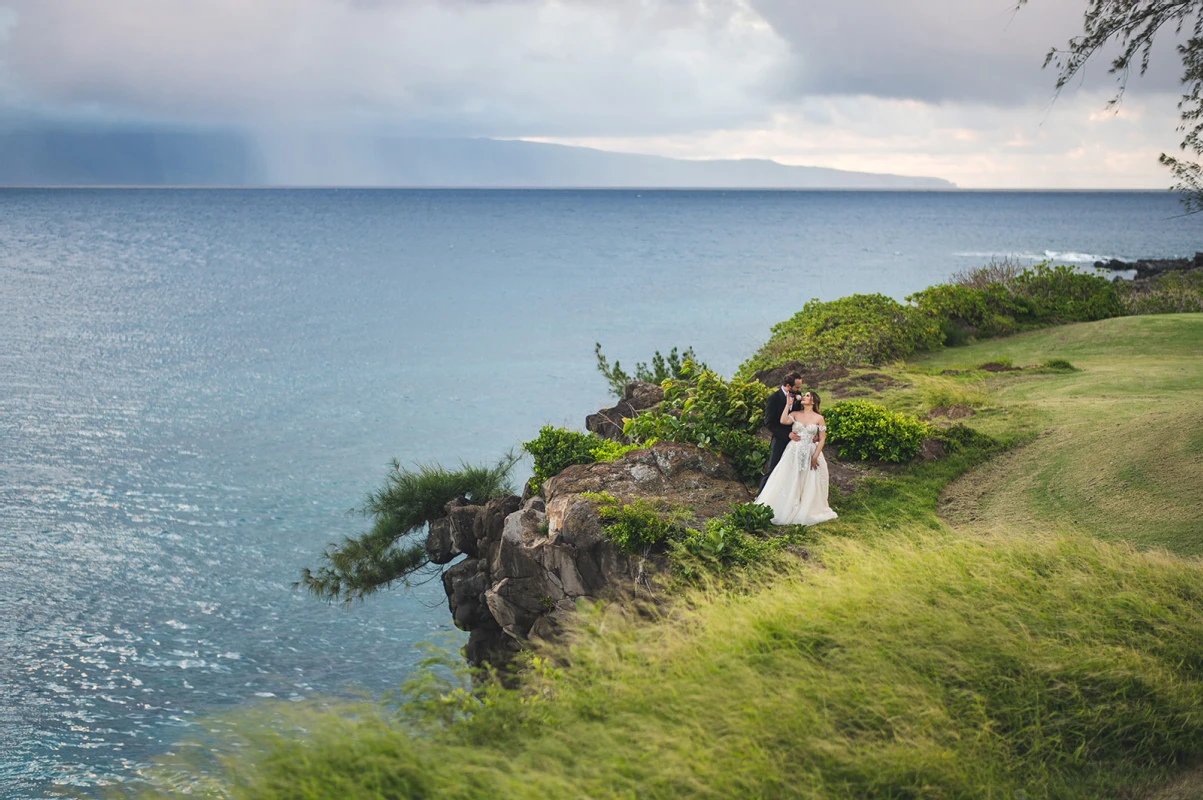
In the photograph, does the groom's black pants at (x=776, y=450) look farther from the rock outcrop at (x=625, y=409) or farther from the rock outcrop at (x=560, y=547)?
the rock outcrop at (x=625, y=409)

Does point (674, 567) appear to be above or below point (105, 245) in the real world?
below

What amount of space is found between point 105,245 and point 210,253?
17.1 meters

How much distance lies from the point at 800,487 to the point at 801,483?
2.5 inches

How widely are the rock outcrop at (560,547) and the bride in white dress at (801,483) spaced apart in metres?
0.84

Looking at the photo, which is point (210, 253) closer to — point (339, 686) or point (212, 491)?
point (212, 491)

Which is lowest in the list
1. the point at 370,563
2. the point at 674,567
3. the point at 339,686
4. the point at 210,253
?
the point at 339,686

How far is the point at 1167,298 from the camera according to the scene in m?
33.2

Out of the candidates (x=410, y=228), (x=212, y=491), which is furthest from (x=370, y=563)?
(x=410, y=228)

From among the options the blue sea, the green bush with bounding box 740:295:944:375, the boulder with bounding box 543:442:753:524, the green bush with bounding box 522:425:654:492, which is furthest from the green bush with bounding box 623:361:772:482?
A: the green bush with bounding box 740:295:944:375

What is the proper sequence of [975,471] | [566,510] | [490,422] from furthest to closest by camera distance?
1. [490,422]
2. [975,471]
3. [566,510]

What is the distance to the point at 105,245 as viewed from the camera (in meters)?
96.1

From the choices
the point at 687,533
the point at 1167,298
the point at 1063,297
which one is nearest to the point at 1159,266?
the point at 1167,298

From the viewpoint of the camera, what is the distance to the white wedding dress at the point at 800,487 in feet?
42.2

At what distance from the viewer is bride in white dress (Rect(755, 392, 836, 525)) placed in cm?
1286
